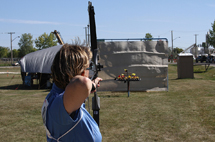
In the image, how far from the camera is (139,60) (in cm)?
1309

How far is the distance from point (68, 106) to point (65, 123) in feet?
0.44

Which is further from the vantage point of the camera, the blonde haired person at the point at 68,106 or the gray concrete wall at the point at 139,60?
the gray concrete wall at the point at 139,60

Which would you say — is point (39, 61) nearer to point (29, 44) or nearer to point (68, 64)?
point (68, 64)

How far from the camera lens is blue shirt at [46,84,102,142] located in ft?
5.51

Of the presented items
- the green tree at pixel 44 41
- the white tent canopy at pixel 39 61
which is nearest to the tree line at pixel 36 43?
the green tree at pixel 44 41

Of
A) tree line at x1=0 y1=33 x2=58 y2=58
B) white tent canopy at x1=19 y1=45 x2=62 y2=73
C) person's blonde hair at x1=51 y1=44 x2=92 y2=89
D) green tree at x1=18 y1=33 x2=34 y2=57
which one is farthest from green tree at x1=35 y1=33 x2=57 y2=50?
person's blonde hair at x1=51 y1=44 x2=92 y2=89

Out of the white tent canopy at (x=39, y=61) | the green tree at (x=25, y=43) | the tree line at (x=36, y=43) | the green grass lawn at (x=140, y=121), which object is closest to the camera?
the green grass lawn at (x=140, y=121)

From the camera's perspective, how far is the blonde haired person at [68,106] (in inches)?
65.2

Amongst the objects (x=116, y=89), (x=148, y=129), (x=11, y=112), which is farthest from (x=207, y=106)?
(x=11, y=112)

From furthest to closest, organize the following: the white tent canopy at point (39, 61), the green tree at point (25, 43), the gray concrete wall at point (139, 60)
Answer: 1. the green tree at point (25, 43)
2. the white tent canopy at point (39, 61)
3. the gray concrete wall at point (139, 60)

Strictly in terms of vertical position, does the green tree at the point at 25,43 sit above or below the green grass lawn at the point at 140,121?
above

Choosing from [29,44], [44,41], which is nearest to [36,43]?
[44,41]

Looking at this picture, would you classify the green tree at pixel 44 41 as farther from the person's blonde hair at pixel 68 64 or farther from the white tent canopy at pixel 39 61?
the person's blonde hair at pixel 68 64

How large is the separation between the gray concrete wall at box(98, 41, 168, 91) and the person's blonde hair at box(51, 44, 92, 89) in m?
11.3
